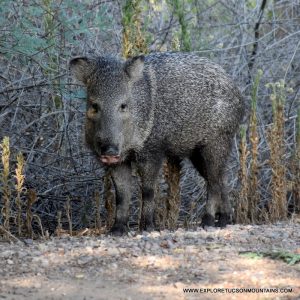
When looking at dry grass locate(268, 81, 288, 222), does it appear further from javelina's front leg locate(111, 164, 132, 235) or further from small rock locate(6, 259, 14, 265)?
small rock locate(6, 259, 14, 265)

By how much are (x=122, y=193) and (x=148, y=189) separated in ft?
0.61

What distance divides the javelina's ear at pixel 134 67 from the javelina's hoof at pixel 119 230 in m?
1.02

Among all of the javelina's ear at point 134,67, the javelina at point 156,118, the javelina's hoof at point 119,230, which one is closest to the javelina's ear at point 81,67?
the javelina at point 156,118

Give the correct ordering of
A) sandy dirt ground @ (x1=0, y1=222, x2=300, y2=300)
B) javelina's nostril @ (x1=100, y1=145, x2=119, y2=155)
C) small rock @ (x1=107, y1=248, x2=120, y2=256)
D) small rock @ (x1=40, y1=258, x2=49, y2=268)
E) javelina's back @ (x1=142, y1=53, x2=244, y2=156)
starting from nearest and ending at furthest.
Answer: sandy dirt ground @ (x1=0, y1=222, x2=300, y2=300) < small rock @ (x1=40, y1=258, x2=49, y2=268) < small rock @ (x1=107, y1=248, x2=120, y2=256) < javelina's nostril @ (x1=100, y1=145, x2=119, y2=155) < javelina's back @ (x1=142, y1=53, x2=244, y2=156)

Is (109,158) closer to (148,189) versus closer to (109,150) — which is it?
(109,150)

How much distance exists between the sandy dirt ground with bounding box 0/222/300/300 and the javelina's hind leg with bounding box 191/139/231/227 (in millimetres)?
1139

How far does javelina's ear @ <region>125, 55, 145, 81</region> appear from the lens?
4922mm

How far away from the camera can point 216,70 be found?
18.4 ft

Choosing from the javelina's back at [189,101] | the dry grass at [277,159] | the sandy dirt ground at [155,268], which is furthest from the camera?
the dry grass at [277,159]

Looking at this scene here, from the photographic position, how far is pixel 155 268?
3.52 meters

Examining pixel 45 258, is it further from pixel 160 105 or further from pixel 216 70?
pixel 216 70

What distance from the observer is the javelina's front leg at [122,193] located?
5.14m

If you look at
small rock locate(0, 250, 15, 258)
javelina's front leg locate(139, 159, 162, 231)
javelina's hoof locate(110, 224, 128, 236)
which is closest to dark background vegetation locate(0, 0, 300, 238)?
javelina's hoof locate(110, 224, 128, 236)

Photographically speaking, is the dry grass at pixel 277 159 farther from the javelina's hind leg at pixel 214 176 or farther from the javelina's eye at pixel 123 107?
the javelina's eye at pixel 123 107
